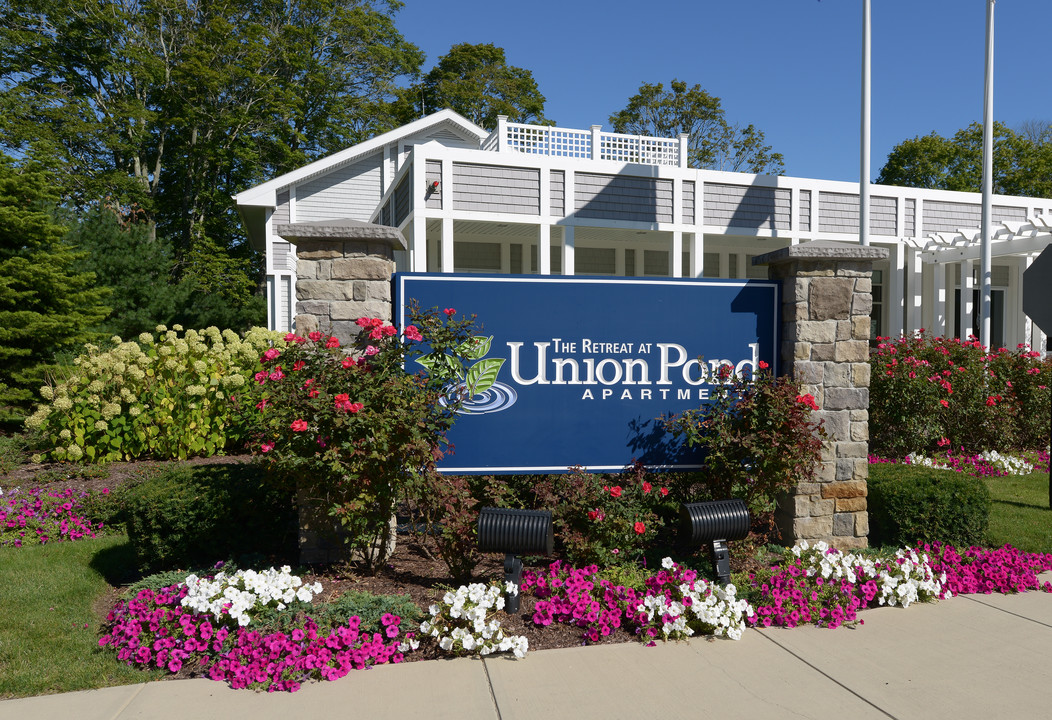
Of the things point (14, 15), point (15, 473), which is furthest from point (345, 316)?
point (14, 15)

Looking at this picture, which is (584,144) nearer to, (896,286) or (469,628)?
(896,286)

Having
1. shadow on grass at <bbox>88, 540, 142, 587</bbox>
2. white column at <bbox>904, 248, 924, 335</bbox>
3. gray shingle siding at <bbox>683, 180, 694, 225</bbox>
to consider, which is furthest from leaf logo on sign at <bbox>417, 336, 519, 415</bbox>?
white column at <bbox>904, 248, 924, 335</bbox>

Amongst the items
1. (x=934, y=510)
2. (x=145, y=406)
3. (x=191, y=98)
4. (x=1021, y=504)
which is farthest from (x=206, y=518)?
(x=191, y=98)

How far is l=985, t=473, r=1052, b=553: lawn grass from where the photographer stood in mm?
5258

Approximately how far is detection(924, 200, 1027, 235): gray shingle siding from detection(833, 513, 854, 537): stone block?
41.6ft

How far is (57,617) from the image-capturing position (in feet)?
12.4

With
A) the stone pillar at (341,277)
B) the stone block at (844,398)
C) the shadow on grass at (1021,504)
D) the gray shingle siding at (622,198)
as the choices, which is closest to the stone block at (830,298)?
the stone block at (844,398)

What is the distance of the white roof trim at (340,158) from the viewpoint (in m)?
16.4

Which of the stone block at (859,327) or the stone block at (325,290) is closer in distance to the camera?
the stone block at (325,290)

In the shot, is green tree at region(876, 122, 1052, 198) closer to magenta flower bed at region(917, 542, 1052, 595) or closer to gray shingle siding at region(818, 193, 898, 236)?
gray shingle siding at region(818, 193, 898, 236)

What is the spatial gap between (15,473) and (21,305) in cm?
389

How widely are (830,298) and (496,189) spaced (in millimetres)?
7816

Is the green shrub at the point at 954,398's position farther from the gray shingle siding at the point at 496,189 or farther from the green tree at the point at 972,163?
the green tree at the point at 972,163

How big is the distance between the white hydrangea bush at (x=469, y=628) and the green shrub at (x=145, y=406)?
4.35 m
